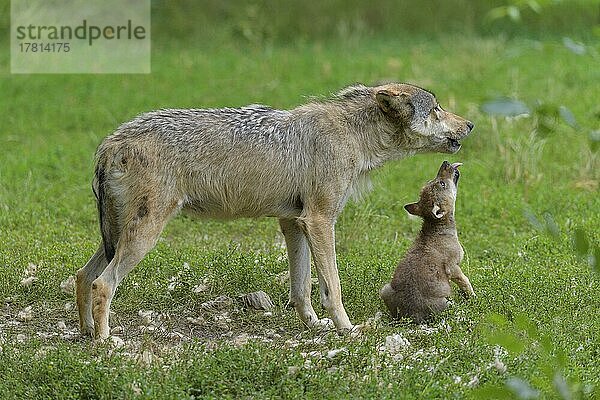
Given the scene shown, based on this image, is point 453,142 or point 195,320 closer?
point 195,320

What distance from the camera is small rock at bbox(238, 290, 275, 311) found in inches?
293

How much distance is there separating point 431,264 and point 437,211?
1.45 feet

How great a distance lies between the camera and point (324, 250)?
6922mm

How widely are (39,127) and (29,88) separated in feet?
5.06

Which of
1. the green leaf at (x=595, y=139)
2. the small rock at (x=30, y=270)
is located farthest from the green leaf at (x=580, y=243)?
the small rock at (x=30, y=270)

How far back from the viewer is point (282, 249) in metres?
8.87

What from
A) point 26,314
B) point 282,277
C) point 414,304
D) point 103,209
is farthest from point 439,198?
point 26,314

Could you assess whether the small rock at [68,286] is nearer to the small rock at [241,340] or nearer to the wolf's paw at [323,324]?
the small rock at [241,340]

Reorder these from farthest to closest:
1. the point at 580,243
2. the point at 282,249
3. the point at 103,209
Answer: the point at 282,249, the point at 103,209, the point at 580,243

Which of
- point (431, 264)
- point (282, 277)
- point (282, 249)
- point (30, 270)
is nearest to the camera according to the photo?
point (431, 264)

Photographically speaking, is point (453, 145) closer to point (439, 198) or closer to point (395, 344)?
point (439, 198)

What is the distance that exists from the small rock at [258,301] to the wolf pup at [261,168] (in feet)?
0.83

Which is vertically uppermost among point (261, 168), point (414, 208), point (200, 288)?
point (261, 168)

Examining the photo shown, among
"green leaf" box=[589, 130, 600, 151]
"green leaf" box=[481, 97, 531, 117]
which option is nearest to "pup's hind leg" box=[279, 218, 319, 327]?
"green leaf" box=[589, 130, 600, 151]
